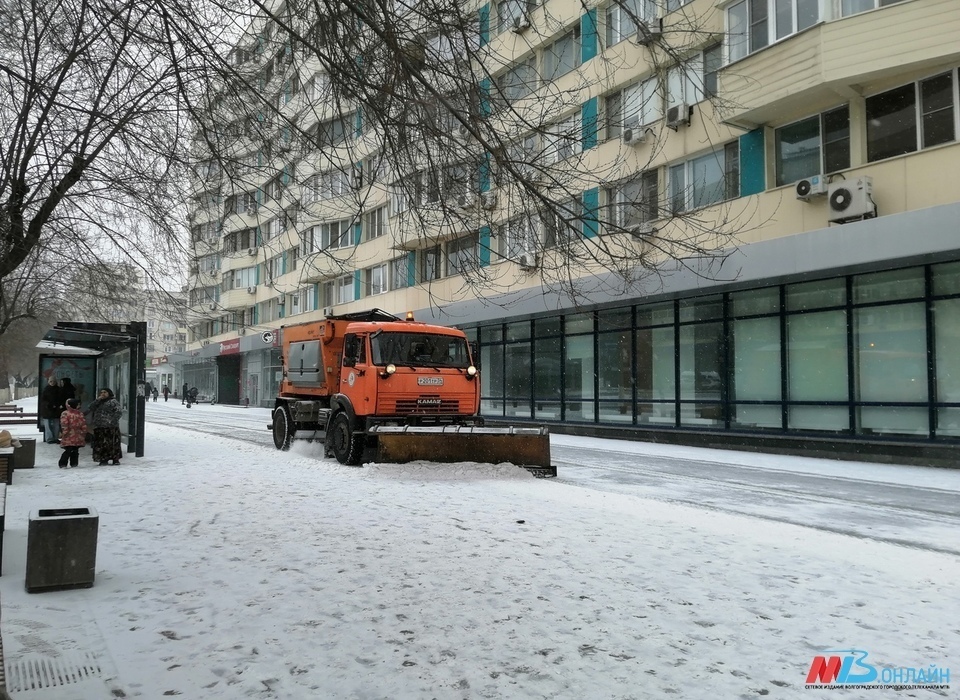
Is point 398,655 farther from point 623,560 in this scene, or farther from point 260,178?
point 260,178

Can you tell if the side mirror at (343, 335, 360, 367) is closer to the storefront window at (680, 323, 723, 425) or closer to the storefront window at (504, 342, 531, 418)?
the storefront window at (680, 323, 723, 425)

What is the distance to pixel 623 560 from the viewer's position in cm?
597

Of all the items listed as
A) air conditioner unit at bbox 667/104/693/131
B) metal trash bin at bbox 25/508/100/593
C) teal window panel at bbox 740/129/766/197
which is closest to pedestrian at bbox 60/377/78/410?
metal trash bin at bbox 25/508/100/593

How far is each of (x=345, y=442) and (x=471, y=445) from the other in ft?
8.33

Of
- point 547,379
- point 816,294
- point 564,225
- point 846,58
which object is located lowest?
point 547,379

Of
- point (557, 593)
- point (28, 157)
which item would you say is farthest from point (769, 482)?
point (28, 157)

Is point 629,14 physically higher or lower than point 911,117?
lower

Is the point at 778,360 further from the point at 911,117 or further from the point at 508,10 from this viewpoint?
the point at 508,10

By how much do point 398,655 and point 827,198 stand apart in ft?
47.0

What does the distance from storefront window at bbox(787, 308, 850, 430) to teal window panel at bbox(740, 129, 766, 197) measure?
320 centimetres

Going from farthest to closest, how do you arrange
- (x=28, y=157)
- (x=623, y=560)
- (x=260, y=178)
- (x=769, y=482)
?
(x=769, y=482), (x=28, y=157), (x=260, y=178), (x=623, y=560)

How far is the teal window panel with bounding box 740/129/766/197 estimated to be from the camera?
16.8 m

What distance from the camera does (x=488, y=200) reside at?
622 cm

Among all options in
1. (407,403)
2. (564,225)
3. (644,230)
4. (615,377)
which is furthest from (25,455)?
(615,377)
